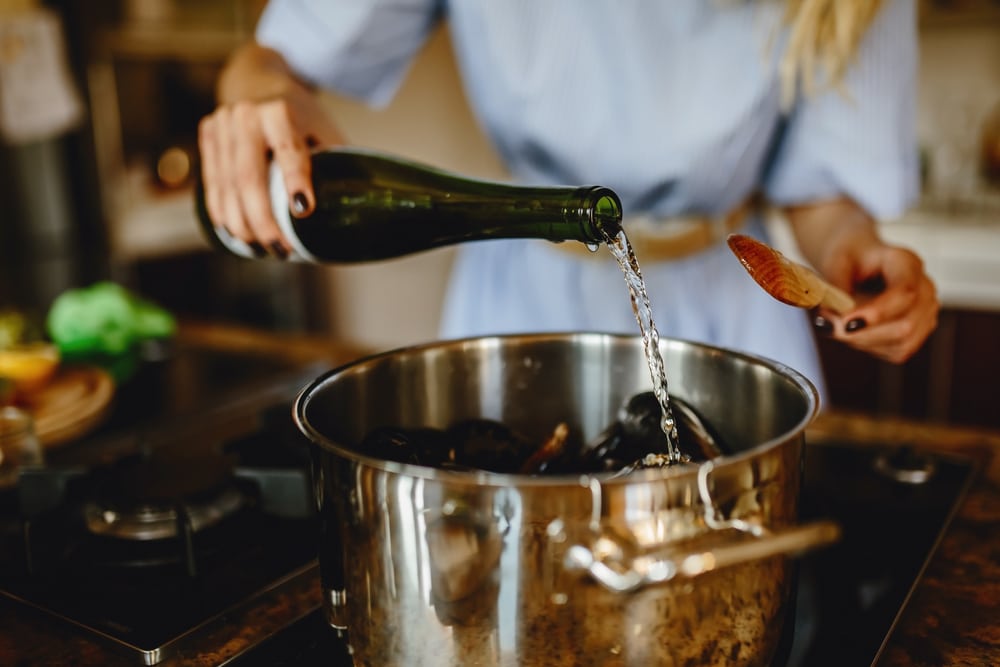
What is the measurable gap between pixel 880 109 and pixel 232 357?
2.87 feet

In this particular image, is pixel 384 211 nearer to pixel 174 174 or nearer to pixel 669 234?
pixel 669 234

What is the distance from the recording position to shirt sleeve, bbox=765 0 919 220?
0.91 meters

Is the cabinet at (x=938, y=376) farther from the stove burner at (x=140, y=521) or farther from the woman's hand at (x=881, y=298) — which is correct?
the stove burner at (x=140, y=521)

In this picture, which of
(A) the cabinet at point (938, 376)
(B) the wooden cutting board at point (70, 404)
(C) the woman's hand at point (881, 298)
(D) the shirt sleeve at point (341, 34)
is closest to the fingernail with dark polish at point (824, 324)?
(C) the woman's hand at point (881, 298)

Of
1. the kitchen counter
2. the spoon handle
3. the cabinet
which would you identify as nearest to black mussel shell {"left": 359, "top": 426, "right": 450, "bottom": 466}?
the kitchen counter

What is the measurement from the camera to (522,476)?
1.63ft

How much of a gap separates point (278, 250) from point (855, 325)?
439 mm

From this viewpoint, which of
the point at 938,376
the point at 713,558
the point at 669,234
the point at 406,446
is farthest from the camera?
the point at 938,376

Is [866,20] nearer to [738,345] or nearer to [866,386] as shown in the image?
[738,345]

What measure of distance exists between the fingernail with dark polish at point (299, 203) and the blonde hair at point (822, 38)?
1.70ft

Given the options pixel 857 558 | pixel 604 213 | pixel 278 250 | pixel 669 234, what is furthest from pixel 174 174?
pixel 857 558

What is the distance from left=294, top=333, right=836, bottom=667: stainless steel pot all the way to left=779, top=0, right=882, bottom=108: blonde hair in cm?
50

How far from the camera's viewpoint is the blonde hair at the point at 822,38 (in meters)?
0.83

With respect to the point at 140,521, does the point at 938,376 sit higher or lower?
lower
